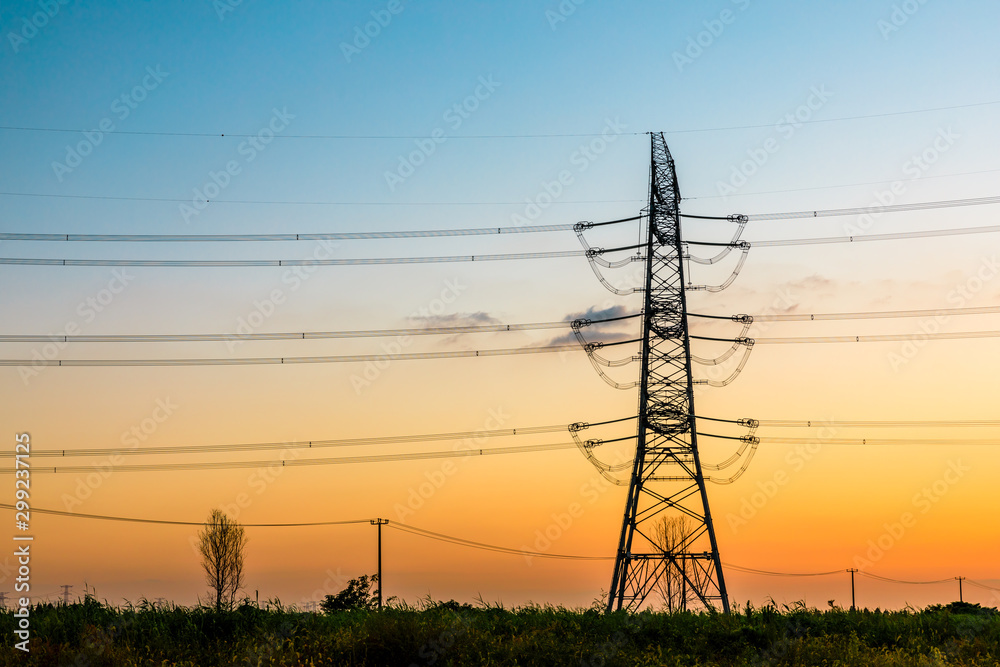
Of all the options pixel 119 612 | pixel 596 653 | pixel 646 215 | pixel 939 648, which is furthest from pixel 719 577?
pixel 119 612

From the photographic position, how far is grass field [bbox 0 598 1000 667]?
2934 cm

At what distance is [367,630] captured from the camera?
30.2 m

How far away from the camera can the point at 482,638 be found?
1200 inches

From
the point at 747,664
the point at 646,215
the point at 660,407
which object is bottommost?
the point at 747,664

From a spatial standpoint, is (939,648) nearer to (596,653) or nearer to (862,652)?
(862,652)

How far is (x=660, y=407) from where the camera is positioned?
4475 centimetres

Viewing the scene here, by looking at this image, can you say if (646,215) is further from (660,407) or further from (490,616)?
(490,616)

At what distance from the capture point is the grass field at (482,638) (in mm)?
29344

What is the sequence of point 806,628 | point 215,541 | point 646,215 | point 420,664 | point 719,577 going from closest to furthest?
point 420,664
point 806,628
point 719,577
point 646,215
point 215,541

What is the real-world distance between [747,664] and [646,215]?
25147 mm

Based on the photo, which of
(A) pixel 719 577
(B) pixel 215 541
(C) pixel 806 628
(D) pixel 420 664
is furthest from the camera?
(B) pixel 215 541

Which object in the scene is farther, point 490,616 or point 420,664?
point 490,616

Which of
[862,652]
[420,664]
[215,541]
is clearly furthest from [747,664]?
[215,541]

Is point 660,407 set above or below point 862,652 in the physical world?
above
